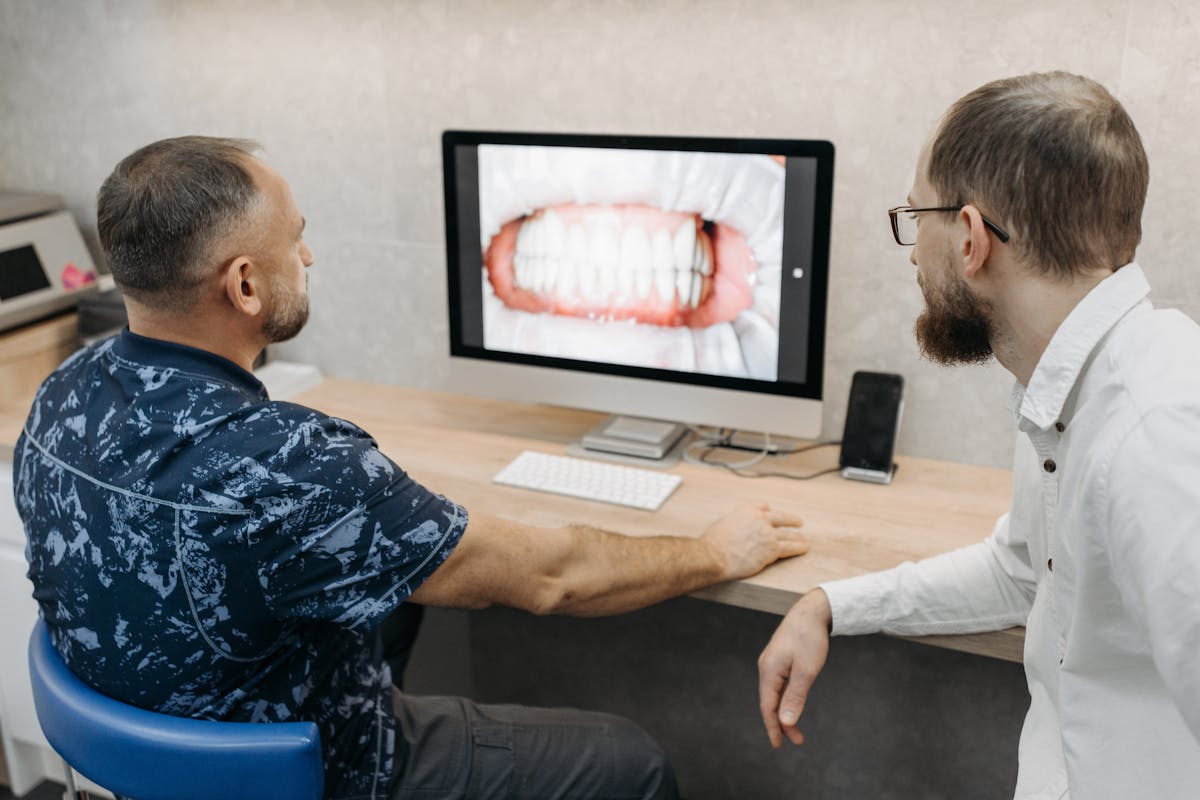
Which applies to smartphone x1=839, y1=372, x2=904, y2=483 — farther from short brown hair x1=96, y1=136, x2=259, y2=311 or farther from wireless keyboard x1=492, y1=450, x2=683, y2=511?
short brown hair x1=96, y1=136, x2=259, y2=311

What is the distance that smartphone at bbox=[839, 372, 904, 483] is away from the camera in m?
1.86

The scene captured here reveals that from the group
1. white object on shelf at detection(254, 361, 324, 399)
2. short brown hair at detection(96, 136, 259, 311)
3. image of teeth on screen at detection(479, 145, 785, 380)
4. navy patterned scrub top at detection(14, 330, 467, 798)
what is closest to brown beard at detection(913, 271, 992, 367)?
image of teeth on screen at detection(479, 145, 785, 380)

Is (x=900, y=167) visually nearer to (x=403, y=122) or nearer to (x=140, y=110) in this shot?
(x=403, y=122)

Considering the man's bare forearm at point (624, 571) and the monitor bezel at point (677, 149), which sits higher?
the monitor bezel at point (677, 149)

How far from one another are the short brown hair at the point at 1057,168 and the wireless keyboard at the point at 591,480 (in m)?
0.78

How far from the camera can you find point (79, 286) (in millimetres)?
2434

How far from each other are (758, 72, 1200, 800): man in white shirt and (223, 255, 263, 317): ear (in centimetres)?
80

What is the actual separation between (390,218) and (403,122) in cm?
20

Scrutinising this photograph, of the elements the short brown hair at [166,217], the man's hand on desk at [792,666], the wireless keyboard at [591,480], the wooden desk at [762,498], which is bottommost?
the man's hand on desk at [792,666]

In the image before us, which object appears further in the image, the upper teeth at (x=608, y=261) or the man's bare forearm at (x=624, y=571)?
the upper teeth at (x=608, y=261)

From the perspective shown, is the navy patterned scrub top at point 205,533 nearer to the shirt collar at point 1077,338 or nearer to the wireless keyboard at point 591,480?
the wireless keyboard at point 591,480

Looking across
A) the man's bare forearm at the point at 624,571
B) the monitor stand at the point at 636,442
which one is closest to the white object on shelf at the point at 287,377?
the monitor stand at the point at 636,442

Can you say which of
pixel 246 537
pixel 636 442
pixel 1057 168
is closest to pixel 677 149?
pixel 636 442

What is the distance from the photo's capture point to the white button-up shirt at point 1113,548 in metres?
0.95
